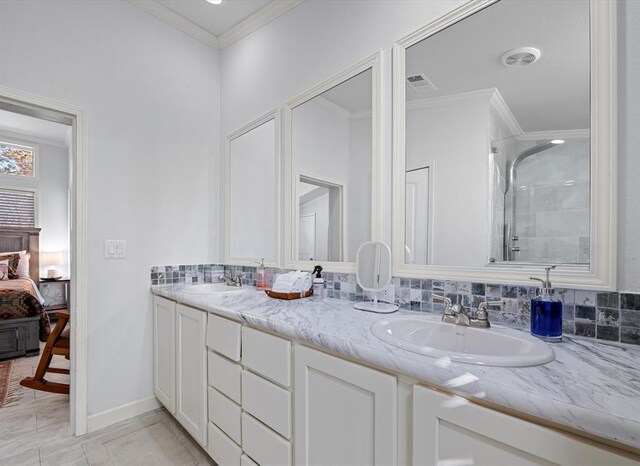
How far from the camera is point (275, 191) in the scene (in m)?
2.12

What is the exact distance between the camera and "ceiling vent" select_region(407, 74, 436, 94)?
140 centimetres

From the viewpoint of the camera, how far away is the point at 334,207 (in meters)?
1.76

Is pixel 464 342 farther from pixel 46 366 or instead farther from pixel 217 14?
pixel 46 366

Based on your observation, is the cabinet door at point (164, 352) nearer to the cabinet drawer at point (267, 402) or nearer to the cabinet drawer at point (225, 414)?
the cabinet drawer at point (225, 414)

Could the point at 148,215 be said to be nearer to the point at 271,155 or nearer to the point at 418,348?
the point at 271,155

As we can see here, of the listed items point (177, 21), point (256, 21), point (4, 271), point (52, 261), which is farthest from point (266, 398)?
point (52, 261)

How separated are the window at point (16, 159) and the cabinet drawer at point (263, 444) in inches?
222

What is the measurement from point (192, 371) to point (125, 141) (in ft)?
5.21

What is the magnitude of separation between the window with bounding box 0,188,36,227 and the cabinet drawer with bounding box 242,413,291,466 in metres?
5.37

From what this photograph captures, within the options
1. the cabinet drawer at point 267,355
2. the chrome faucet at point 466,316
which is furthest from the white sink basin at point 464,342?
the cabinet drawer at point 267,355

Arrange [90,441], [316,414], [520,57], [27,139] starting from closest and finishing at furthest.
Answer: [316,414], [520,57], [90,441], [27,139]

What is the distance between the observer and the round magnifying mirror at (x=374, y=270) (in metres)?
1.43

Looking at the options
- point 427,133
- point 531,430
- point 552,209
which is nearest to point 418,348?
point 531,430

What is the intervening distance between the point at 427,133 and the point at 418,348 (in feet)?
3.18
